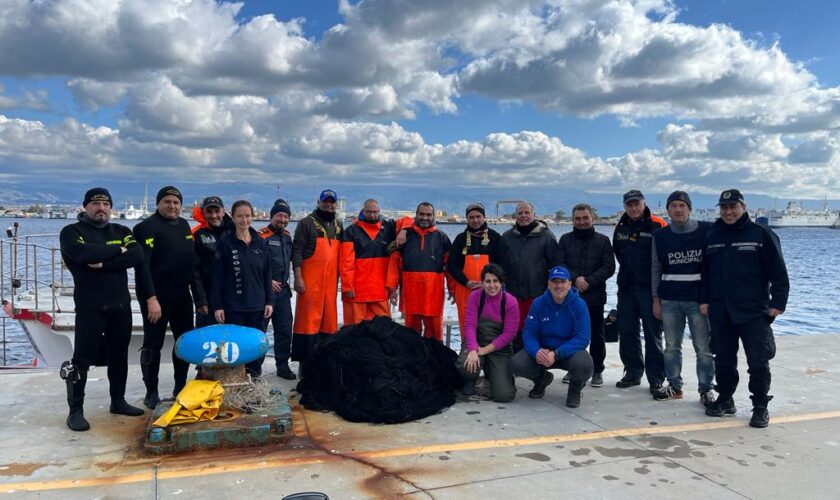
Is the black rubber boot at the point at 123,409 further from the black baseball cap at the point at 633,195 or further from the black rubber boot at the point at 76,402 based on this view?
the black baseball cap at the point at 633,195

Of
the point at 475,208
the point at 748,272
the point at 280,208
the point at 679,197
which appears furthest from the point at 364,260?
the point at 748,272

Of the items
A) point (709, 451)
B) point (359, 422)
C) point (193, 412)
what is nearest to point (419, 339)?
point (359, 422)

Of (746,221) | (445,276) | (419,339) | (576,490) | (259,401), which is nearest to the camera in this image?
(576,490)

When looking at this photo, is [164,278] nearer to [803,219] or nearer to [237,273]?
[237,273]

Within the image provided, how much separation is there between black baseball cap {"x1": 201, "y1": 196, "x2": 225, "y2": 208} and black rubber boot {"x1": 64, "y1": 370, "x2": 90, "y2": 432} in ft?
6.00

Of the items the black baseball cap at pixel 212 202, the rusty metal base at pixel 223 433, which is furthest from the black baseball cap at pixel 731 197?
the black baseball cap at pixel 212 202

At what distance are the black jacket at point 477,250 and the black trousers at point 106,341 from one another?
316 centimetres

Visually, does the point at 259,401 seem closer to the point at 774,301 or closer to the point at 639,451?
the point at 639,451

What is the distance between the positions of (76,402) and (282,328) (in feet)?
6.99

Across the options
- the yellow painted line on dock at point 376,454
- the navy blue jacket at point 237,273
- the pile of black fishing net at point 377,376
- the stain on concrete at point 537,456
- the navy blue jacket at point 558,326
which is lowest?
the yellow painted line on dock at point 376,454

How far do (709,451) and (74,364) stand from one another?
16.1 ft

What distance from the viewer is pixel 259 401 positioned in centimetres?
478

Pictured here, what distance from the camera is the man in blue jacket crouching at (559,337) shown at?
5.47 meters

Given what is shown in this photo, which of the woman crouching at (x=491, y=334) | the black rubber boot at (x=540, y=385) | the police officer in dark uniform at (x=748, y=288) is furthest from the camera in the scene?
the black rubber boot at (x=540, y=385)
